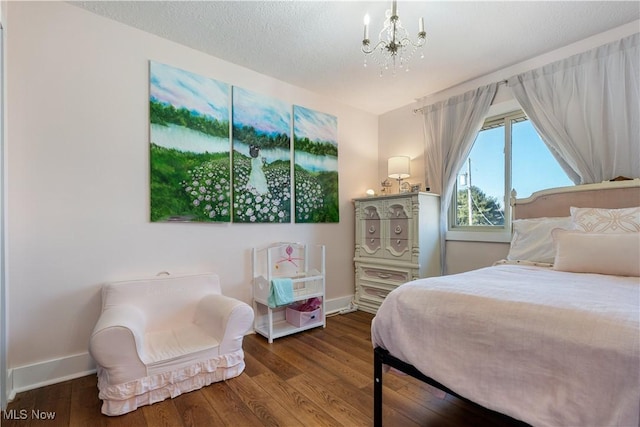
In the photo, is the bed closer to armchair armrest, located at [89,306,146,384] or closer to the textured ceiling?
armchair armrest, located at [89,306,146,384]

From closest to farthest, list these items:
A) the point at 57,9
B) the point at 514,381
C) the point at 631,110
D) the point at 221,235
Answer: the point at 514,381 < the point at 57,9 < the point at 631,110 < the point at 221,235

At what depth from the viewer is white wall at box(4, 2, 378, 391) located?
190 cm

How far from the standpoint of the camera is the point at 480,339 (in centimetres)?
111

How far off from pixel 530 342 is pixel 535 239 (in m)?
1.62

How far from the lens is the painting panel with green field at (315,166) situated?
129 inches

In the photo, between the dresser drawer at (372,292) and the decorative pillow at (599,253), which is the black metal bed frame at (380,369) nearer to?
the decorative pillow at (599,253)

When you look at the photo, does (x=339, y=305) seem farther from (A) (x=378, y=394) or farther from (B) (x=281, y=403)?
(A) (x=378, y=394)

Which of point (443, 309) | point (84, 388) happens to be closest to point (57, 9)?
point (84, 388)

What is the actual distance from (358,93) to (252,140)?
1.43 metres

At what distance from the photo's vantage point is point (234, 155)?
2789 mm

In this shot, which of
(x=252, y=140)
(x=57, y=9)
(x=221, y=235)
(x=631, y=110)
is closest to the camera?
(x=57, y=9)

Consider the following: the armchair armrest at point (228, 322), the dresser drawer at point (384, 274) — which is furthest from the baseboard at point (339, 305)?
the armchair armrest at point (228, 322)

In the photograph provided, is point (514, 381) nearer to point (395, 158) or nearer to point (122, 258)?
point (122, 258)

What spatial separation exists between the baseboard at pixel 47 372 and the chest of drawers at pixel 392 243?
268 cm
